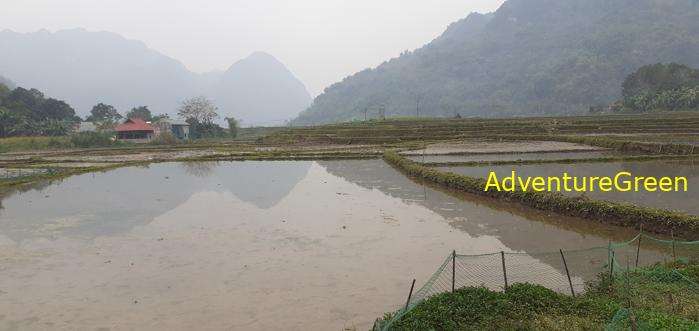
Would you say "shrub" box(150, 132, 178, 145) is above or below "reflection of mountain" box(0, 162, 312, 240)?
above

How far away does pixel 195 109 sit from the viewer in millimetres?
79938

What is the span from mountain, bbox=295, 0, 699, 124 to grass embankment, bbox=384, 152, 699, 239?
10967 cm

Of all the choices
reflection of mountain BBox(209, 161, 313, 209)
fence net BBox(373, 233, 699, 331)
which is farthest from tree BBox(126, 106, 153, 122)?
fence net BBox(373, 233, 699, 331)

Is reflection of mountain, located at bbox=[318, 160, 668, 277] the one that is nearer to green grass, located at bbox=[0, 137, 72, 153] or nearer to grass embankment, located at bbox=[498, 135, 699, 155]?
grass embankment, located at bbox=[498, 135, 699, 155]

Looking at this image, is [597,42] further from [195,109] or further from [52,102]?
[52,102]

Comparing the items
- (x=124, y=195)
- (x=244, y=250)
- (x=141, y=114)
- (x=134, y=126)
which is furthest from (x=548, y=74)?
(x=244, y=250)

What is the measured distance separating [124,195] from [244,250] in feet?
36.0

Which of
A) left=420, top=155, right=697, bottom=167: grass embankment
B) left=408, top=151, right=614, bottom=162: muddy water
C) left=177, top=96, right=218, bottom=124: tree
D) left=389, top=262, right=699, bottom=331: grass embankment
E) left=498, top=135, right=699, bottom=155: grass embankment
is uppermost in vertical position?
left=177, top=96, right=218, bottom=124: tree

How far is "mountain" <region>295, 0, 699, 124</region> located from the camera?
12775 centimetres

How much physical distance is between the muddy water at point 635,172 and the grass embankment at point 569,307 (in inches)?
285

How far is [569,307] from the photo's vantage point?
270 inches

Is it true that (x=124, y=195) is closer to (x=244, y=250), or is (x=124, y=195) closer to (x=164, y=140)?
(x=244, y=250)

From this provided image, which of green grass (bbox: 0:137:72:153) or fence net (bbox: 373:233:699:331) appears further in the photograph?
green grass (bbox: 0:137:72:153)

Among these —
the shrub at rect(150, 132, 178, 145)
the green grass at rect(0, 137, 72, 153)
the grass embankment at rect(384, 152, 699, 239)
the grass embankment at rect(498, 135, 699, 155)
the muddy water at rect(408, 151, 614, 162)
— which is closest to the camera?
the grass embankment at rect(384, 152, 699, 239)
